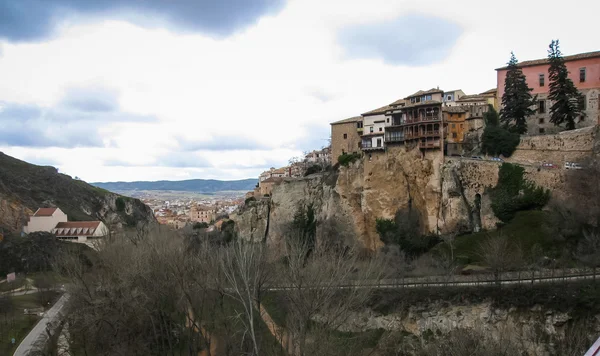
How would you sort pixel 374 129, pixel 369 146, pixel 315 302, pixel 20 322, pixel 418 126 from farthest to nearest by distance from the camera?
pixel 374 129
pixel 369 146
pixel 418 126
pixel 20 322
pixel 315 302

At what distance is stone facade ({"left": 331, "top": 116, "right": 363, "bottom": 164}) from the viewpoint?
54.8m

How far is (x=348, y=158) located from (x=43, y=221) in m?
49.8

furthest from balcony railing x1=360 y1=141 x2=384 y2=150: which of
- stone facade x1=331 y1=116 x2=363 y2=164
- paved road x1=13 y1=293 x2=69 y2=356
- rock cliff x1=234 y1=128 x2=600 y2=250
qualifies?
paved road x1=13 y1=293 x2=69 y2=356

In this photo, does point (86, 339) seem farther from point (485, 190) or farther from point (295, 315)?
point (485, 190)

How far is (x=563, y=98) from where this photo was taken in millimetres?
41812

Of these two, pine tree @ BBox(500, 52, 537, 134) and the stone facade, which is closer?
pine tree @ BBox(500, 52, 537, 134)

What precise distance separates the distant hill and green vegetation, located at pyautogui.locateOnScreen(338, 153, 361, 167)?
5146 centimetres

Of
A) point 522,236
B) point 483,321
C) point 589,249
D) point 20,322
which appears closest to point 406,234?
point 522,236

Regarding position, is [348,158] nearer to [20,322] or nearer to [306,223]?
[306,223]

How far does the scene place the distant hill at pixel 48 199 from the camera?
75.6 metres

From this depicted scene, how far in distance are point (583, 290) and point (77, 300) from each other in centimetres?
3010

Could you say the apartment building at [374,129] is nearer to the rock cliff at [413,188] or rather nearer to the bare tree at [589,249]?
the rock cliff at [413,188]

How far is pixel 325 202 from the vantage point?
5234 cm

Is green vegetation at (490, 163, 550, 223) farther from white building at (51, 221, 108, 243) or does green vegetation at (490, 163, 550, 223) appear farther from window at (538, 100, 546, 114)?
white building at (51, 221, 108, 243)
